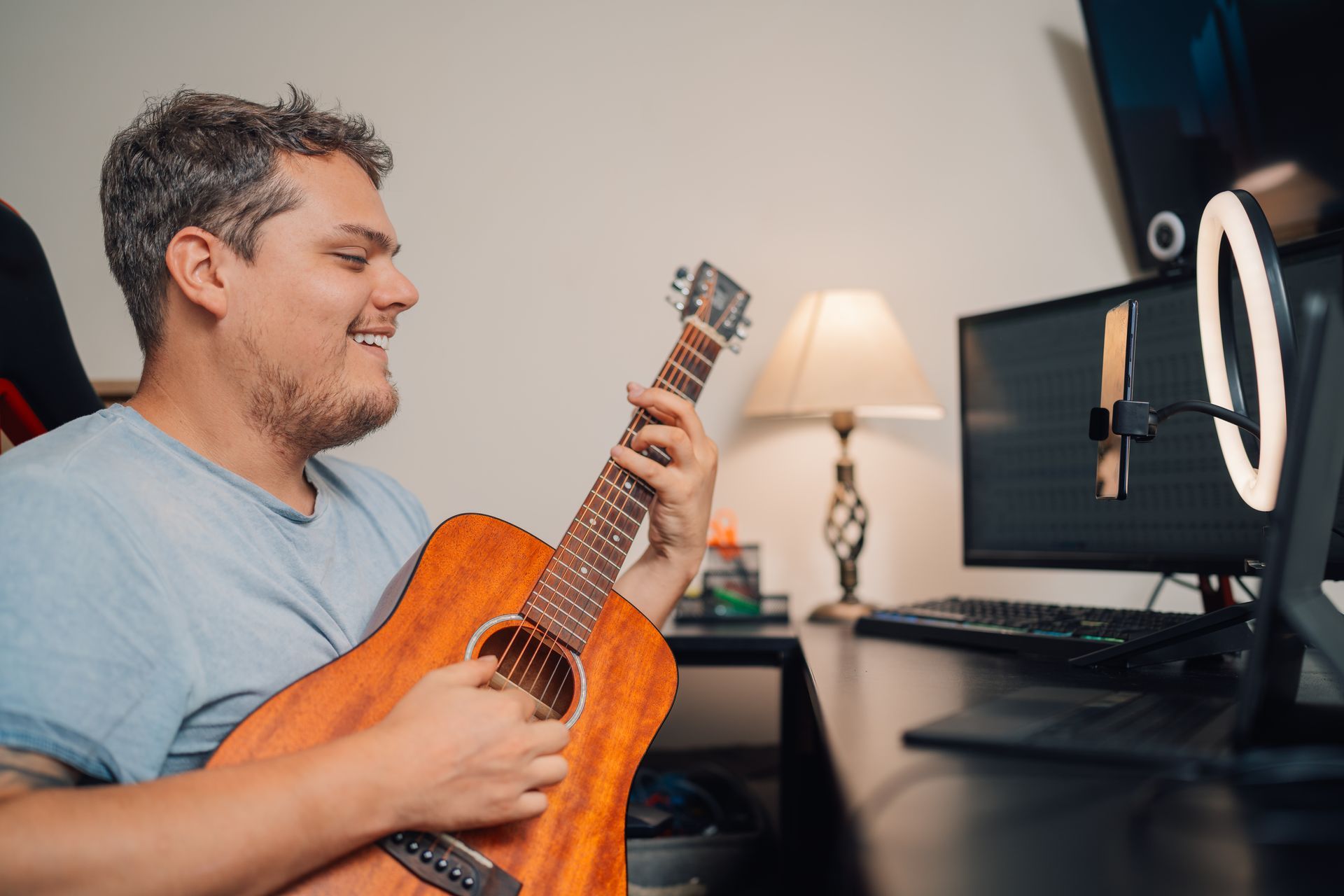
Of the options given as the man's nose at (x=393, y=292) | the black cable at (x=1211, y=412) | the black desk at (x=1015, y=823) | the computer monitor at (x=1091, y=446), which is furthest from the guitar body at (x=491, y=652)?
the computer monitor at (x=1091, y=446)

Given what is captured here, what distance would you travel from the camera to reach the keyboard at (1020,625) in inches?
37.4

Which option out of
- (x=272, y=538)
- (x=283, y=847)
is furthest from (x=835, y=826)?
(x=272, y=538)

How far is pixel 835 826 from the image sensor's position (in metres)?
0.51

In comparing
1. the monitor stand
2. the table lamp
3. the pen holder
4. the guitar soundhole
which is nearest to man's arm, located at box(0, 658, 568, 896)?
the guitar soundhole

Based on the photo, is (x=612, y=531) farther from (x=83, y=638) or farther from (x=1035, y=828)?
(x=1035, y=828)

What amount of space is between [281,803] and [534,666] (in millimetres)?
312

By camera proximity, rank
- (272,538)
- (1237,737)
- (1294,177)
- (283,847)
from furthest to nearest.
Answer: (1294,177), (272,538), (283,847), (1237,737)

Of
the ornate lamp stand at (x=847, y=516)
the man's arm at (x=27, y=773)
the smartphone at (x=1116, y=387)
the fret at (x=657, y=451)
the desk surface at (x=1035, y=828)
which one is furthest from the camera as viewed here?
the ornate lamp stand at (x=847, y=516)

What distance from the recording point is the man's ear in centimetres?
93

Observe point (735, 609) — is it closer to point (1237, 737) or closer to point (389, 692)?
point (389, 692)

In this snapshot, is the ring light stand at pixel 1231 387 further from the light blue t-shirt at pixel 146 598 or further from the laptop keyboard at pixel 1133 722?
the light blue t-shirt at pixel 146 598

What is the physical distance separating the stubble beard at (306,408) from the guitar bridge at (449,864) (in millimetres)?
502

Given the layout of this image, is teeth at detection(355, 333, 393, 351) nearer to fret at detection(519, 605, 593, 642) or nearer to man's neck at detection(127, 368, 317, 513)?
man's neck at detection(127, 368, 317, 513)

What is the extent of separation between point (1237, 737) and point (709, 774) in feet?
3.57
